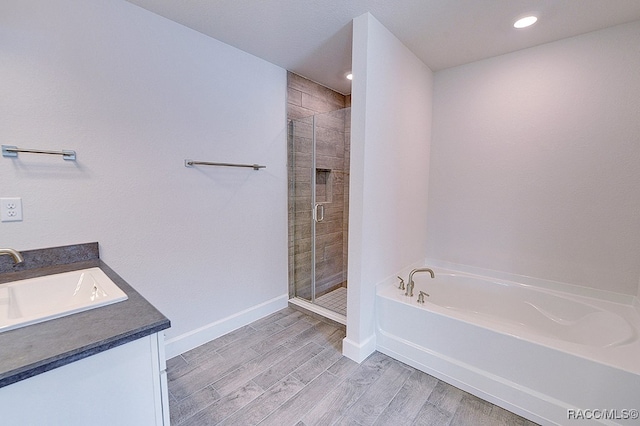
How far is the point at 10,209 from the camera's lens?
Answer: 1396 mm

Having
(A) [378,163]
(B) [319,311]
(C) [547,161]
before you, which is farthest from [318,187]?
(C) [547,161]

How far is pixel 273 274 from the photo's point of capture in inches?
108

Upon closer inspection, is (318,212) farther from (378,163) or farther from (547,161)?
(547,161)

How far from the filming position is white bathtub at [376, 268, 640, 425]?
4.50 ft

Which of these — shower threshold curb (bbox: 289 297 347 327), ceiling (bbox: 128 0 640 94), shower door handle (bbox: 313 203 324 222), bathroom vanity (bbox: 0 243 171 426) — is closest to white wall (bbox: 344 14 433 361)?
ceiling (bbox: 128 0 640 94)

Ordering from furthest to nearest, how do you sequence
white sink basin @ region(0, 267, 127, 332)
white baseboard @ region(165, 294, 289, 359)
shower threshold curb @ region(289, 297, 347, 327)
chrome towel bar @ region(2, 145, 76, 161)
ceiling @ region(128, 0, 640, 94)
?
shower threshold curb @ region(289, 297, 347, 327) < white baseboard @ region(165, 294, 289, 359) < ceiling @ region(128, 0, 640, 94) < chrome towel bar @ region(2, 145, 76, 161) < white sink basin @ region(0, 267, 127, 332)

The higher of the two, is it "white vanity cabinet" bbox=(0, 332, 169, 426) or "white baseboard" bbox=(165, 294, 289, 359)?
"white vanity cabinet" bbox=(0, 332, 169, 426)

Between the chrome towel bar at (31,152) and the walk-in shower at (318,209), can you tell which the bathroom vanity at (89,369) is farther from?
the walk-in shower at (318,209)

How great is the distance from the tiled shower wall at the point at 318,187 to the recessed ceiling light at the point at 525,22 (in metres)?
1.42

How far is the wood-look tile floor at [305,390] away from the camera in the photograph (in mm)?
1529

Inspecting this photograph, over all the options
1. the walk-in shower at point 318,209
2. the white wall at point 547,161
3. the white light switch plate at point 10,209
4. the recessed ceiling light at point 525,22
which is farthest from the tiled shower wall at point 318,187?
the white light switch plate at point 10,209

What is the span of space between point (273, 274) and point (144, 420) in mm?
1810

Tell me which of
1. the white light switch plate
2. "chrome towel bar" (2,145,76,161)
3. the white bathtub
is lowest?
the white bathtub

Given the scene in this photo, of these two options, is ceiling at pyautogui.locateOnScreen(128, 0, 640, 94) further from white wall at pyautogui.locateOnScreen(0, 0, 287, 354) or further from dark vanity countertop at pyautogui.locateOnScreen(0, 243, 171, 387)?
dark vanity countertop at pyautogui.locateOnScreen(0, 243, 171, 387)
